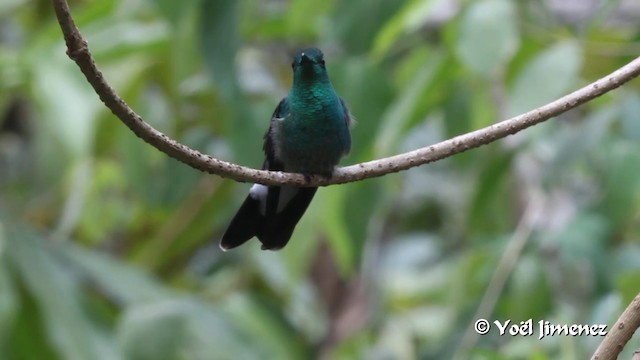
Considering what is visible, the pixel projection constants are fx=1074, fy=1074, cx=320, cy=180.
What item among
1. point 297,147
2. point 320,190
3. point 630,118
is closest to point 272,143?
point 297,147

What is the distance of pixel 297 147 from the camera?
2551 millimetres

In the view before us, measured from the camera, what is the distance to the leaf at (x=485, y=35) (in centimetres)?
307

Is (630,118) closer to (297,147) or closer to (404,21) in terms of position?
(404,21)

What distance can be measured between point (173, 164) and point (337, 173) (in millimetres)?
2536

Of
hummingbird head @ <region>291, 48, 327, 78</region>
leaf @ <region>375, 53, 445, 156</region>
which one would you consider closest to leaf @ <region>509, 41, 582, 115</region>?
leaf @ <region>375, 53, 445, 156</region>

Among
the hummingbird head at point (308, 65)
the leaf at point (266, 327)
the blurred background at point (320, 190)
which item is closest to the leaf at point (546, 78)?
the blurred background at point (320, 190)

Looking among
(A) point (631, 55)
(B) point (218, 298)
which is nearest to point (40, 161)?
(B) point (218, 298)

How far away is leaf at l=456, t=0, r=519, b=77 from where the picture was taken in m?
3.07

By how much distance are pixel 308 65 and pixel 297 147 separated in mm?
225

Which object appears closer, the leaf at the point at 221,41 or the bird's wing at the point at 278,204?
the bird's wing at the point at 278,204

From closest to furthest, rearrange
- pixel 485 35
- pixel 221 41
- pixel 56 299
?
pixel 485 35, pixel 221 41, pixel 56 299

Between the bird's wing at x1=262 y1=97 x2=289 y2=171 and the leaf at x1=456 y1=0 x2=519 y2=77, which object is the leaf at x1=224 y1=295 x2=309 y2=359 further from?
the bird's wing at x1=262 y1=97 x2=289 y2=171

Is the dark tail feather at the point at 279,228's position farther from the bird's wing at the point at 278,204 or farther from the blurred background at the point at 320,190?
the blurred background at the point at 320,190

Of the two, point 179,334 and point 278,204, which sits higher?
point 179,334
